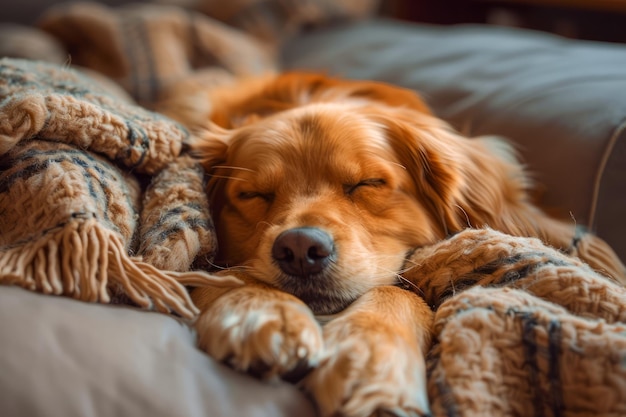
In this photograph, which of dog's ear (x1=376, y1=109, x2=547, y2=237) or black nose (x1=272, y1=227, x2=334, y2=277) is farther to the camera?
dog's ear (x1=376, y1=109, x2=547, y2=237)

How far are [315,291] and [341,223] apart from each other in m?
0.18

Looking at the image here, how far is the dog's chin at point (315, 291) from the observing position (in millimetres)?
1312

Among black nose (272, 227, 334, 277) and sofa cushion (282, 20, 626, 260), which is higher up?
sofa cushion (282, 20, 626, 260)

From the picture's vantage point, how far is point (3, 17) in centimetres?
311

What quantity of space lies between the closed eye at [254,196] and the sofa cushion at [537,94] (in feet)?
2.54

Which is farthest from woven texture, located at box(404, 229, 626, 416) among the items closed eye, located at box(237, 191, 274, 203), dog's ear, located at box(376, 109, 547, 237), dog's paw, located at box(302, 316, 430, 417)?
closed eye, located at box(237, 191, 274, 203)

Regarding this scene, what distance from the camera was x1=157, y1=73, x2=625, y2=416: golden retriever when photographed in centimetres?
100

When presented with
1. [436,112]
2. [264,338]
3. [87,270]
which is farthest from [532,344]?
[436,112]

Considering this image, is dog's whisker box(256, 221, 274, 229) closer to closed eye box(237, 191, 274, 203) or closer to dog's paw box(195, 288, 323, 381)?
closed eye box(237, 191, 274, 203)

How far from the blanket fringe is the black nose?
0.24 metres

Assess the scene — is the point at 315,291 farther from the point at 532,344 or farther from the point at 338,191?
the point at 532,344

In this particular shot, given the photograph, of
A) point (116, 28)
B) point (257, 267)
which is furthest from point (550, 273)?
point (116, 28)

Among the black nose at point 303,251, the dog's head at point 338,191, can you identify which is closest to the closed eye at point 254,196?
the dog's head at point 338,191

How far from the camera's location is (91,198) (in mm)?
1179
